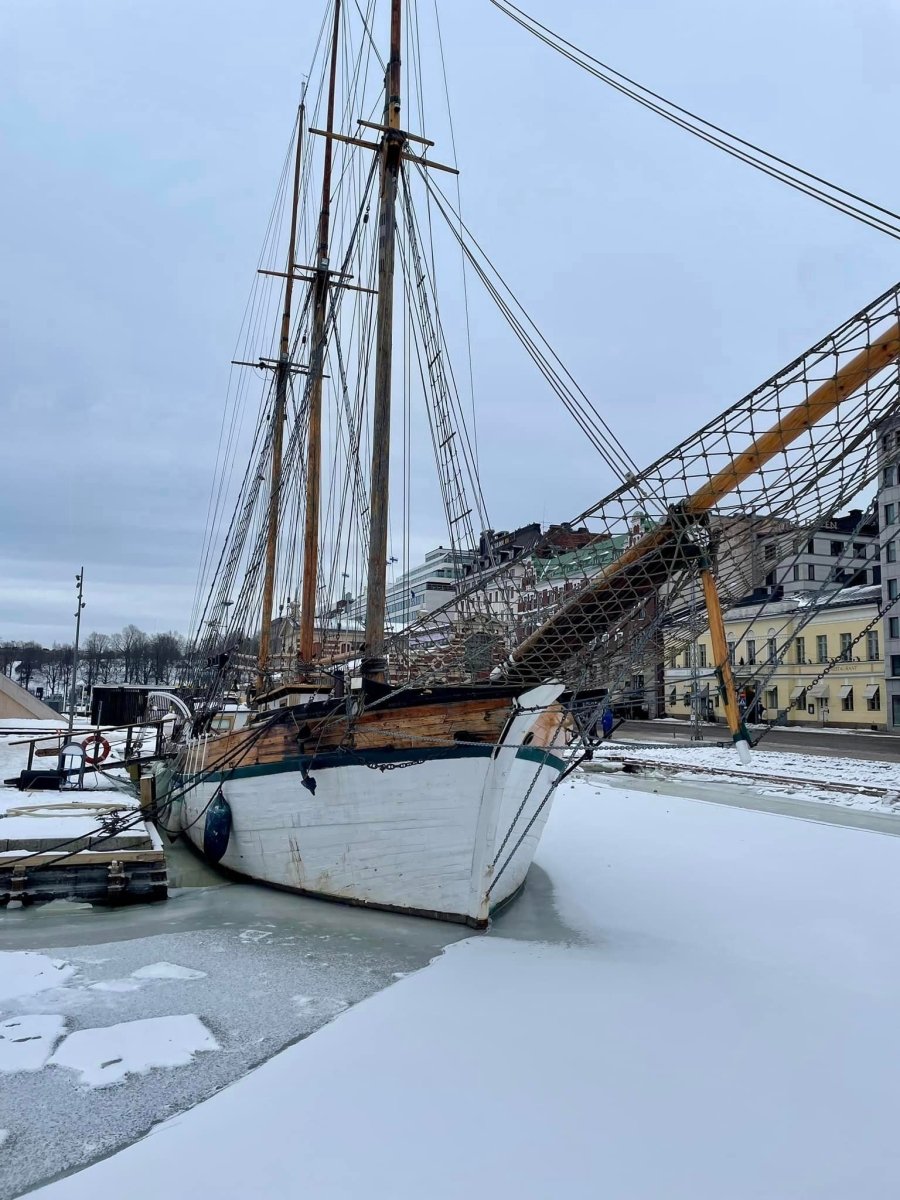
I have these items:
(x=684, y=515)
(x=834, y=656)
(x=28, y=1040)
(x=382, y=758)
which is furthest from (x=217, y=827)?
(x=834, y=656)

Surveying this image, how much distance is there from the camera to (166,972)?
7.67 m

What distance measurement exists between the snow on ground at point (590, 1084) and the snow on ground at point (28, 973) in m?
2.65

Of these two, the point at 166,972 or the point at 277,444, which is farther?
the point at 277,444

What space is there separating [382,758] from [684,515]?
13.7ft

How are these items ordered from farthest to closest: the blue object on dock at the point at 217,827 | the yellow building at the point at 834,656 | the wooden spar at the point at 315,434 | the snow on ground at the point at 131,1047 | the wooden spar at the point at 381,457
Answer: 1. the yellow building at the point at 834,656
2. the wooden spar at the point at 315,434
3. the blue object on dock at the point at 217,827
4. the wooden spar at the point at 381,457
5. the snow on ground at the point at 131,1047

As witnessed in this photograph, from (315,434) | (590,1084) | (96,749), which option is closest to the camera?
(590,1084)

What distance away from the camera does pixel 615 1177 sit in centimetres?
439

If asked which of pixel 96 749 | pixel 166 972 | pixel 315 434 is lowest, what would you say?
pixel 166 972

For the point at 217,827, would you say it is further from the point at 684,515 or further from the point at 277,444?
the point at 277,444

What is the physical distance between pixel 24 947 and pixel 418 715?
4585mm

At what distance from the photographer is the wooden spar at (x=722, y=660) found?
23.2 ft

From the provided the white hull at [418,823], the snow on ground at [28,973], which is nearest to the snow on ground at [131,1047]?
the snow on ground at [28,973]

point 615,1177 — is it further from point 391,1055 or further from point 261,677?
point 261,677

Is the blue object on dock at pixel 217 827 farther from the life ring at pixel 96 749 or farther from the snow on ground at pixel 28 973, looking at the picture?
the life ring at pixel 96 749
